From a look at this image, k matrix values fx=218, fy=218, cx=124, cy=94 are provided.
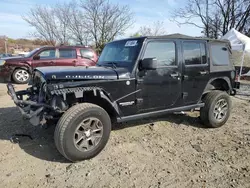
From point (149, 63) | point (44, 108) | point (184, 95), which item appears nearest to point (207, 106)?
point (184, 95)

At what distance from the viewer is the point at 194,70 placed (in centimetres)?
423

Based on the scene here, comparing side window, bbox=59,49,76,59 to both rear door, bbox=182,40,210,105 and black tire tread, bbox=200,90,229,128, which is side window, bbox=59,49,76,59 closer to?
rear door, bbox=182,40,210,105

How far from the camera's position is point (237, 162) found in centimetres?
321

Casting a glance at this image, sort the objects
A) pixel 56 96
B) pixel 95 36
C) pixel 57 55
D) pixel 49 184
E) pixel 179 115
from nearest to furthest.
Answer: pixel 49 184 < pixel 56 96 < pixel 179 115 < pixel 57 55 < pixel 95 36

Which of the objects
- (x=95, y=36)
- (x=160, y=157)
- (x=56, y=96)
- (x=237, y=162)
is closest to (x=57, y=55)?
(x=56, y=96)

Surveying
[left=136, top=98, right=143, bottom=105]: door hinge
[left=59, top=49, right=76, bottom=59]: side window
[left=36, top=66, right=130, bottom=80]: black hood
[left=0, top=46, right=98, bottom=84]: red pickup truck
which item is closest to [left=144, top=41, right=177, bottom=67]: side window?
[left=36, top=66, right=130, bottom=80]: black hood

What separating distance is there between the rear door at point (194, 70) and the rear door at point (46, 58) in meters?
6.86

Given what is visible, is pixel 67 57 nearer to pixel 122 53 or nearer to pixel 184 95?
pixel 122 53

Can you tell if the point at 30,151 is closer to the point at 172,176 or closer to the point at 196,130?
the point at 172,176

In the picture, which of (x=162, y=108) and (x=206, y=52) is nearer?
(x=162, y=108)

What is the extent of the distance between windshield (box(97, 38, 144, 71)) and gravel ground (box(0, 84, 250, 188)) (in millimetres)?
1346

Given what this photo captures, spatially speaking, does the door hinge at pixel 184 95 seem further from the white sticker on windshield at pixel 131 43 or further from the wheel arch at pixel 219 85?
the white sticker on windshield at pixel 131 43

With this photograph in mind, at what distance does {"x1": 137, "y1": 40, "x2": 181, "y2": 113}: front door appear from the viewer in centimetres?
368

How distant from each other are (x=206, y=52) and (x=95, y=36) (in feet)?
64.9
